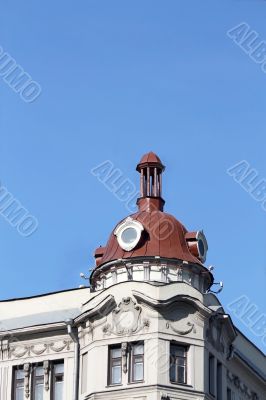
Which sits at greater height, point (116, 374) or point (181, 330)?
point (181, 330)

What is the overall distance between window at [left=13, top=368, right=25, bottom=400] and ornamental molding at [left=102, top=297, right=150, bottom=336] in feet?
16.2

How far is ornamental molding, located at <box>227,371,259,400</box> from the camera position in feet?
192

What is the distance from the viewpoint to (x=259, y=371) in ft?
207

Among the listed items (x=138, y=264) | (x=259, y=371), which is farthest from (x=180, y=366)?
(x=259, y=371)

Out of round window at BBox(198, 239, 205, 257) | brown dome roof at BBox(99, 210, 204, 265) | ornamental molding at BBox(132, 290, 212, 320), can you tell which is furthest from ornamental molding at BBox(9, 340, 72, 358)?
round window at BBox(198, 239, 205, 257)

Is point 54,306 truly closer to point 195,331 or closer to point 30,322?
point 30,322

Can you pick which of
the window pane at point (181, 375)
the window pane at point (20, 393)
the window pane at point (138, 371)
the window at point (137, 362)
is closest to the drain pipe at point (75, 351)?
the window pane at point (20, 393)

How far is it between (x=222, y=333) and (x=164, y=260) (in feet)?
13.9

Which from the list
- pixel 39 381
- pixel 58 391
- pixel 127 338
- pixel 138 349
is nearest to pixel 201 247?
pixel 127 338

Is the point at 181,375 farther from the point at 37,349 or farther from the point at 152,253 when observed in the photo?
the point at 37,349

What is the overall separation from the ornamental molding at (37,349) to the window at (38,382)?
0.70 metres

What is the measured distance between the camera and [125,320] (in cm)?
5394

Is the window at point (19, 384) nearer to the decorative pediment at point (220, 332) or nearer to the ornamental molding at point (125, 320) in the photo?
the ornamental molding at point (125, 320)

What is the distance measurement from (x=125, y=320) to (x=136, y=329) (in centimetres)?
66
